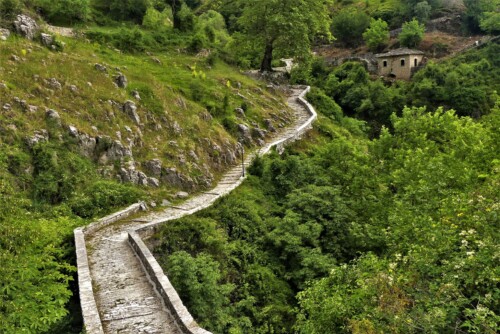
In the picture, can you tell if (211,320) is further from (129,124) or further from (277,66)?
(277,66)

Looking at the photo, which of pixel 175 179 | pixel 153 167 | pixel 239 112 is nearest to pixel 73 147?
pixel 153 167

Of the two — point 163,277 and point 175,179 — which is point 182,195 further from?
point 163,277

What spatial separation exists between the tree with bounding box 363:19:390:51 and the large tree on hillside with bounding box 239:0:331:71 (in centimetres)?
2861

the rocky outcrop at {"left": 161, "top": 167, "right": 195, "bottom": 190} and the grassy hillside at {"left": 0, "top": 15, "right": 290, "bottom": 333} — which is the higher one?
the grassy hillside at {"left": 0, "top": 15, "right": 290, "bottom": 333}

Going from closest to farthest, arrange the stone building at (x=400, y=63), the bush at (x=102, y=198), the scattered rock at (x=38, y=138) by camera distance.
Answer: the bush at (x=102, y=198), the scattered rock at (x=38, y=138), the stone building at (x=400, y=63)

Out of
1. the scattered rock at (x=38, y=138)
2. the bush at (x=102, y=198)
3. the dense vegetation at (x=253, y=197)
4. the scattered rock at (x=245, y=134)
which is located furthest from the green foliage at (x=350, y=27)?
the scattered rock at (x=38, y=138)

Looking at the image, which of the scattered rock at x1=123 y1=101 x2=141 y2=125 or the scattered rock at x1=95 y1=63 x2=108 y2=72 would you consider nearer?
the scattered rock at x1=123 y1=101 x2=141 y2=125

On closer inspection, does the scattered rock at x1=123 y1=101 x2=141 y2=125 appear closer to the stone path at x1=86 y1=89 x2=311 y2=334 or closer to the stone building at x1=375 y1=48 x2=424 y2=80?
the stone path at x1=86 y1=89 x2=311 y2=334

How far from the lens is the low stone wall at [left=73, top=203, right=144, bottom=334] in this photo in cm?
1056

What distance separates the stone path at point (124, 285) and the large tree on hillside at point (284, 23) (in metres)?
26.0

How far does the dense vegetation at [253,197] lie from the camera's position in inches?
409

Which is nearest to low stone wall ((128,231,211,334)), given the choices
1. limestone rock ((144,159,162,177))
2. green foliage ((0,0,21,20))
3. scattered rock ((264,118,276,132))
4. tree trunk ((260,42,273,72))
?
limestone rock ((144,159,162,177))

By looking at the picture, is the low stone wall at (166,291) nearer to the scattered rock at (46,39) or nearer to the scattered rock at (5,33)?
the scattered rock at (5,33)

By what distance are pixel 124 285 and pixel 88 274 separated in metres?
1.16
